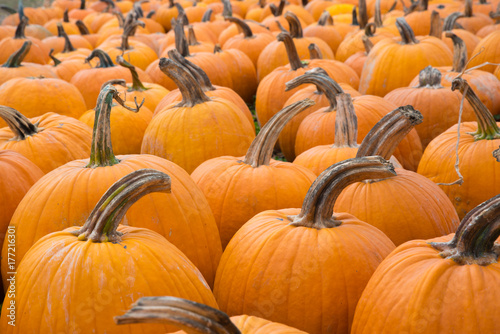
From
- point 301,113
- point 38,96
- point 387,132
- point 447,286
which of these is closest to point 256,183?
point 387,132

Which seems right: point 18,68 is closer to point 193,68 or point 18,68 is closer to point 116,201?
point 193,68

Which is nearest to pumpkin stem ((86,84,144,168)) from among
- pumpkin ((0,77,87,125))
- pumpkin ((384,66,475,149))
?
pumpkin ((0,77,87,125))

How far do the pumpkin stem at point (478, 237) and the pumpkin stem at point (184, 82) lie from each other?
2.21 metres

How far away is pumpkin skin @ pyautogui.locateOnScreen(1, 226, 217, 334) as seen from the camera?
1734 millimetres

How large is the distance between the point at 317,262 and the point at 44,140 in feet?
6.40

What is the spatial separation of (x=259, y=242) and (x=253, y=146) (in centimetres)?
83

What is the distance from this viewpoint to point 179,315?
3.86 feet

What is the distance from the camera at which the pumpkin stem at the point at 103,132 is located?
2.32 m

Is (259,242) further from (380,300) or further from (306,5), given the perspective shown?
(306,5)

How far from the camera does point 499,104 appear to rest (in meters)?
4.34

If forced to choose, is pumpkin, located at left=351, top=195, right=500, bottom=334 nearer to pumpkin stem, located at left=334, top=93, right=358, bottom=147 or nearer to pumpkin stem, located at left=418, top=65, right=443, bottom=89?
pumpkin stem, located at left=334, top=93, right=358, bottom=147

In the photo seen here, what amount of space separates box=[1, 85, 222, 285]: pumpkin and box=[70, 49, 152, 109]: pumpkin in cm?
283

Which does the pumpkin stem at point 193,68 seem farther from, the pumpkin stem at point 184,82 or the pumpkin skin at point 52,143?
the pumpkin skin at point 52,143

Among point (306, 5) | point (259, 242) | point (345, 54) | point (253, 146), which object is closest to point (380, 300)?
point (259, 242)
